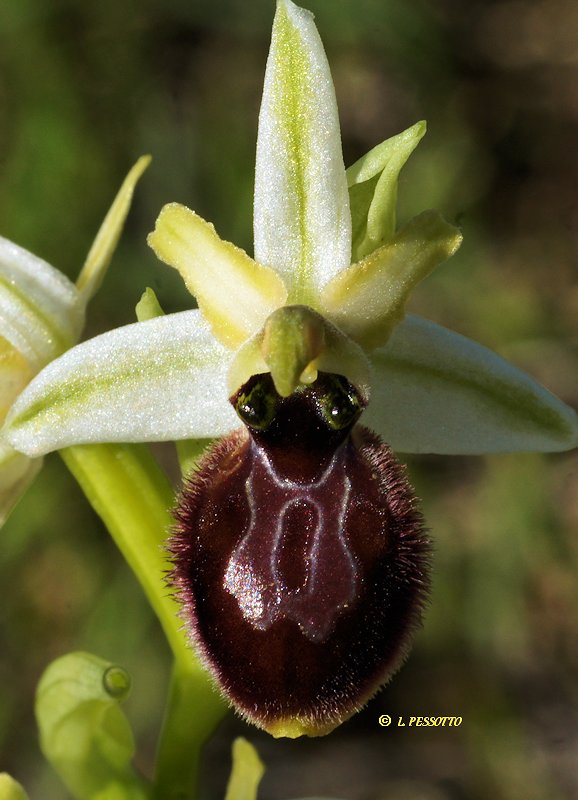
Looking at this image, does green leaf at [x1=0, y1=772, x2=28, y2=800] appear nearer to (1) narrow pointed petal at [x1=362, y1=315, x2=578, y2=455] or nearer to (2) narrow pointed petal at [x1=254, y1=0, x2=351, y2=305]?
(1) narrow pointed petal at [x1=362, y1=315, x2=578, y2=455]

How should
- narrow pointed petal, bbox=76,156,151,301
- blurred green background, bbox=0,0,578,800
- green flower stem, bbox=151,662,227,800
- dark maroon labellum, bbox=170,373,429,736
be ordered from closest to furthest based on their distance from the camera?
dark maroon labellum, bbox=170,373,429,736, green flower stem, bbox=151,662,227,800, narrow pointed petal, bbox=76,156,151,301, blurred green background, bbox=0,0,578,800

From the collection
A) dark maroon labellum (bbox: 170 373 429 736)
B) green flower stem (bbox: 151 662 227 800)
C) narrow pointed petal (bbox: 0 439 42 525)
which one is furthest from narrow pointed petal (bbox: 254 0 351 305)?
green flower stem (bbox: 151 662 227 800)

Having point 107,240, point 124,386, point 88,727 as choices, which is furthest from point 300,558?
point 107,240

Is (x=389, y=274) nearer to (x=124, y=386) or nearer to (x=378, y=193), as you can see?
(x=378, y=193)

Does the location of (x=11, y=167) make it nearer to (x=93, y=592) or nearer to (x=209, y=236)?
(x=93, y=592)

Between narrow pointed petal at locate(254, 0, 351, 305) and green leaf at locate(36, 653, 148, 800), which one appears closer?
narrow pointed petal at locate(254, 0, 351, 305)

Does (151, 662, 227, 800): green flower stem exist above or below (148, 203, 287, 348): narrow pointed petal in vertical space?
below

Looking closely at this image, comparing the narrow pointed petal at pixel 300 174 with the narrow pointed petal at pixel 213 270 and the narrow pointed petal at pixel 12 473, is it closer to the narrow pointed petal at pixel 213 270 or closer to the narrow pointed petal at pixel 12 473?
the narrow pointed petal at pixel 213 270
